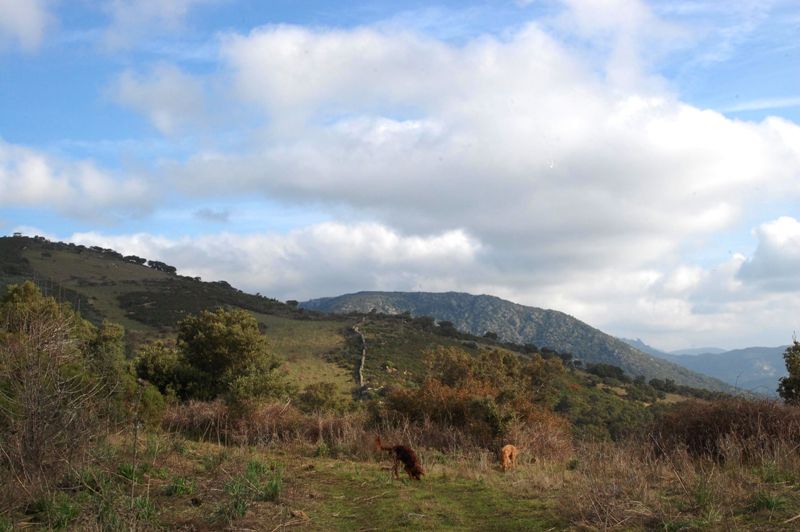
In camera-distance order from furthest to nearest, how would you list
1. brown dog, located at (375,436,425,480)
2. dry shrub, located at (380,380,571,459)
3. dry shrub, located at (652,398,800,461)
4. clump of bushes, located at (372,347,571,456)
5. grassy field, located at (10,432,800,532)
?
clump of bushes, located at (372,347,571,456) < dry shrub, located at (380,380,571,459) < dry shrub, located at (652,398,800,461) < brown dog, located at (375,436,425,480) < grassy field, located at (10,432,800,532)

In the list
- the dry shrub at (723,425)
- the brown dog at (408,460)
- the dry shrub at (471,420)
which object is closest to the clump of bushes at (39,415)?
the brown dog at (408,460)

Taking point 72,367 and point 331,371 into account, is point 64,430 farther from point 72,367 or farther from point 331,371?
Answer: point 331,371

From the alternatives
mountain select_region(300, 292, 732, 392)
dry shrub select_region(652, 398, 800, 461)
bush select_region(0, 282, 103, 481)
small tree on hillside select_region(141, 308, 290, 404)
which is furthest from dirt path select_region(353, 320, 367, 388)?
mountain select_region(300, 292, 732, 392)

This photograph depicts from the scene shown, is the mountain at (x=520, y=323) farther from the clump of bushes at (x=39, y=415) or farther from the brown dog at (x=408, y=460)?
the clump of bushes at (x=39, y=415)

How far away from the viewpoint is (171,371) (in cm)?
2894

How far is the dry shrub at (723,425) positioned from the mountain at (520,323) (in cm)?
8532

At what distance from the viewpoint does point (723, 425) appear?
14086 mm

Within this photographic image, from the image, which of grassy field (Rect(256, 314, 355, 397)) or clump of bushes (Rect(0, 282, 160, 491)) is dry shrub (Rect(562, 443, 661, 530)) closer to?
clump of bushes (Rect(0, 282, 160, 491))

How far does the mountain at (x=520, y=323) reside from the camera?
358 ft

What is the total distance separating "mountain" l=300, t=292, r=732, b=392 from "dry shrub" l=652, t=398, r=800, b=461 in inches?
3359

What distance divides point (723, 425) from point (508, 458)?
5002 mm

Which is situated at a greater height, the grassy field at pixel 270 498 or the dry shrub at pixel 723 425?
the dry shrub at pixel 723 425

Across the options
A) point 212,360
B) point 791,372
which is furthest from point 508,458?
point 212,360

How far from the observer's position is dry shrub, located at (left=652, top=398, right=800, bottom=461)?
491 inches
